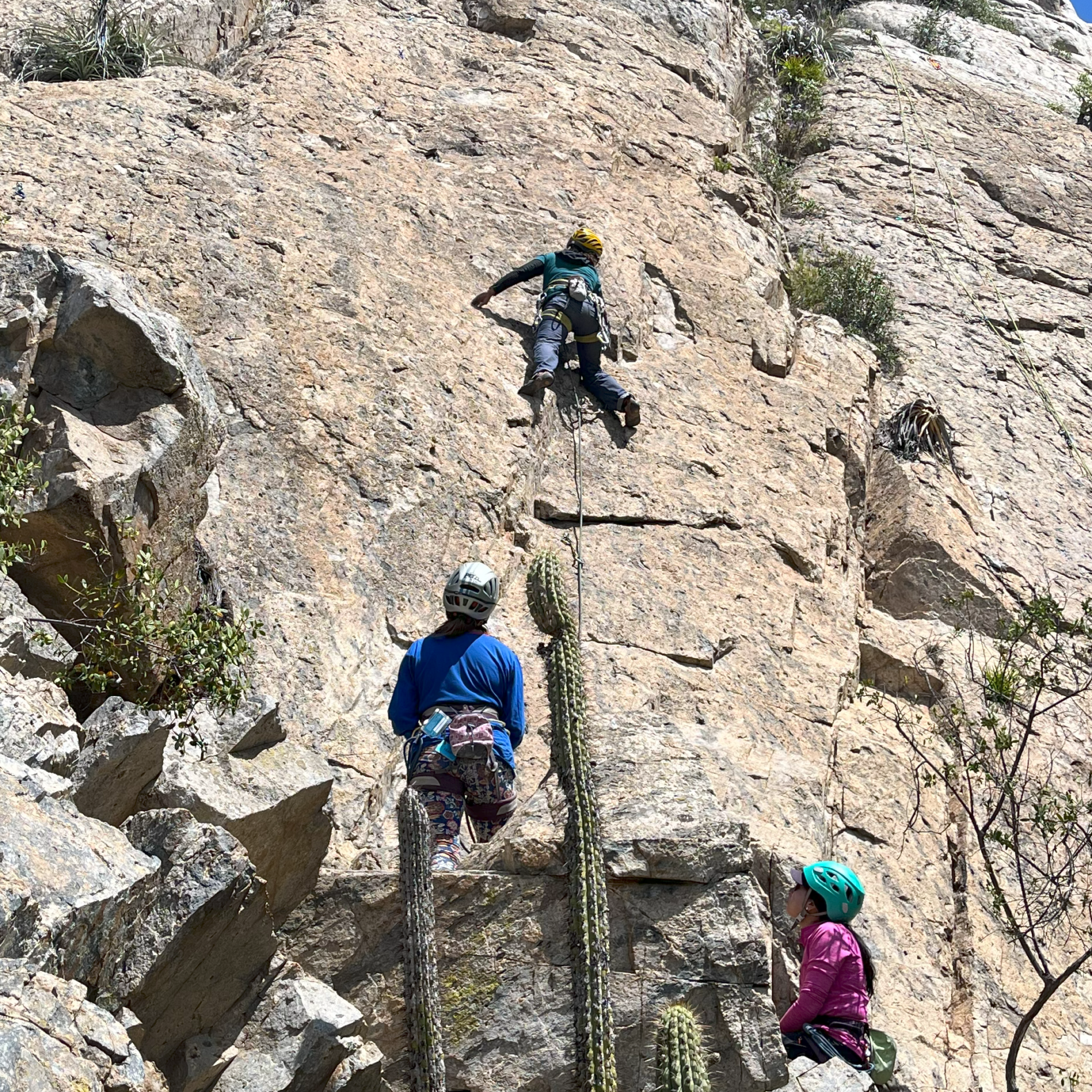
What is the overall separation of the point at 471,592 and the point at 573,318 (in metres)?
4.65

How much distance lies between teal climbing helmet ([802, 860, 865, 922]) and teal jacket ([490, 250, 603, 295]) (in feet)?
19.5

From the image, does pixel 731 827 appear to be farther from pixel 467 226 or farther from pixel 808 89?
pixel 808 89

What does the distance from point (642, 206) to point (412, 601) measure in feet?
21.8

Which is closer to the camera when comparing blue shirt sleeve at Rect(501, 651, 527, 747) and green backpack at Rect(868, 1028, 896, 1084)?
green backpack at Rect(868, 1028, 896, 1084)

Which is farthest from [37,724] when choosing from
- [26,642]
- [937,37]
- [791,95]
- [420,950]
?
[937,37]

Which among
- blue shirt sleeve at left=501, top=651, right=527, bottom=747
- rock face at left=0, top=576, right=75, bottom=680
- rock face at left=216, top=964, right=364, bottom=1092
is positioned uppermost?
rock face at left=0, top=576, right=75, bottom=680

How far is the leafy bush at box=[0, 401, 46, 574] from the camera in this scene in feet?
18.7

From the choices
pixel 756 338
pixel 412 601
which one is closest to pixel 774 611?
pixel 412 601

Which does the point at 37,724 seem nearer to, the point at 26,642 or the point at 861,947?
the point at 26,642

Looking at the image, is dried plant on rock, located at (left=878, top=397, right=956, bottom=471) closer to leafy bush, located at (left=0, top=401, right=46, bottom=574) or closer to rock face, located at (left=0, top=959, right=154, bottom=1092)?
leafy bush, located at (left=0, top=401, right=46, bottom=574)

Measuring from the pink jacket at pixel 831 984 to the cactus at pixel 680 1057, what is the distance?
1.30 metres

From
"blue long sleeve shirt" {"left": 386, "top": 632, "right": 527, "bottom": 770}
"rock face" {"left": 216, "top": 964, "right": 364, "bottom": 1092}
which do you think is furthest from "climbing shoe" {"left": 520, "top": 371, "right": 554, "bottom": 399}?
"rock face" {"left": 216, "top": 964, "right": 364, "bottom": 1092}

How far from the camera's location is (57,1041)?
336cm

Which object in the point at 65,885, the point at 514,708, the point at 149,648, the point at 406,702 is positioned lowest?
the point at 406,702
